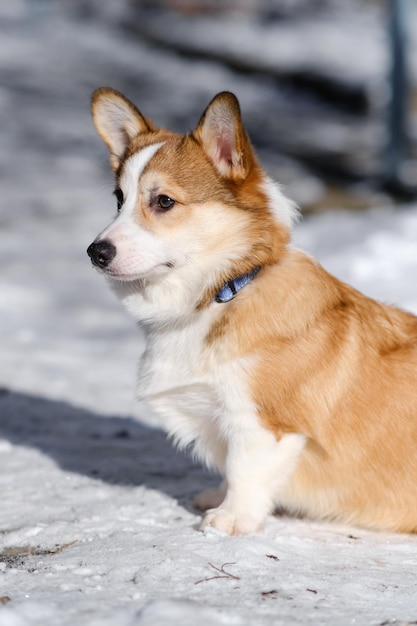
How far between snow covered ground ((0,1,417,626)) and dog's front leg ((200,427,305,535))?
0.08m

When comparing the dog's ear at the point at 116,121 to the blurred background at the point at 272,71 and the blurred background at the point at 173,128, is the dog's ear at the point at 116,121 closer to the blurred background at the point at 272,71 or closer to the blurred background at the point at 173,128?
the blurred background at the point at 173,128

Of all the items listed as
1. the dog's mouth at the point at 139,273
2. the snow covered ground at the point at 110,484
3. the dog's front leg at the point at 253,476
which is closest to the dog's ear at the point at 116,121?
the dog's mouth at the point at 139,273

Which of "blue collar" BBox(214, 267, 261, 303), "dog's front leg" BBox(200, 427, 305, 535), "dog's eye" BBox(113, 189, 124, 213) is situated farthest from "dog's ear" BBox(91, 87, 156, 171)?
"dog's front leg" BBox(200, 427, 305, 535)

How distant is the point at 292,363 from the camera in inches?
128

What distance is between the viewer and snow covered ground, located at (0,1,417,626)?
2.64 m

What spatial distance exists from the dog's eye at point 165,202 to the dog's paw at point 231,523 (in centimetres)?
110

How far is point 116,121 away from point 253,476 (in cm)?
158

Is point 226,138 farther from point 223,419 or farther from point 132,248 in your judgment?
point 223,419

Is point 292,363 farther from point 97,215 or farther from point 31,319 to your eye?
point 97,215

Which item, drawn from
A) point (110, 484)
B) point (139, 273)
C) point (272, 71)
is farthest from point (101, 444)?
point (272, 71)

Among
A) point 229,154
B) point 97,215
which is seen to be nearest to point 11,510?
point 229,154

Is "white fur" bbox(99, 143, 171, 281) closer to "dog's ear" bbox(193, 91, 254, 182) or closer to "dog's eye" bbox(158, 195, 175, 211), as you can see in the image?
"dog's eye" bbox(158, 195, 175, 211)

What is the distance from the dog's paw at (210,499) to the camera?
365 centimetres

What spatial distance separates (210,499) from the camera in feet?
12.0
